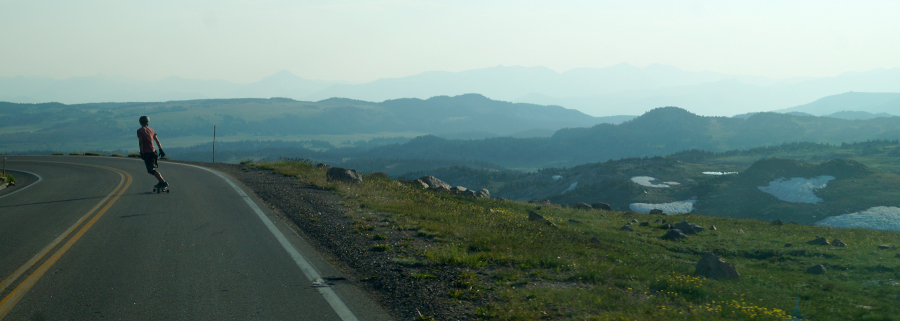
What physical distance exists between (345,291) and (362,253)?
7.33ft

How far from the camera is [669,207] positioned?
213ft

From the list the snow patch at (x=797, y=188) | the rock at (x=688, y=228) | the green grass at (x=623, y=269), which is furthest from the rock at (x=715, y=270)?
the snow patch at (x=797, y=188)

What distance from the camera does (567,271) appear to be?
872 centimetres

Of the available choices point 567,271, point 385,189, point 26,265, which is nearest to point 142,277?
point 26,265

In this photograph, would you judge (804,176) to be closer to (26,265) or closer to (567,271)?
(567,271)

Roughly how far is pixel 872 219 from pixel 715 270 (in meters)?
50.3

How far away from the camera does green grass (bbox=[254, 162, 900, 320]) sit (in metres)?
6.68

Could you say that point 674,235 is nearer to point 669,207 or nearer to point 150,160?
point 150,160

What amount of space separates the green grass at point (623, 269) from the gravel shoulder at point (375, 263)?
0.21 metres

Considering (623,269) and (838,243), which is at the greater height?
(623,269)

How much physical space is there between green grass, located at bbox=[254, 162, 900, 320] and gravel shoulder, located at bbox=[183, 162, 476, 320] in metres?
0.21

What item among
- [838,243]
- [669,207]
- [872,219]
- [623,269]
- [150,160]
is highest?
[150,160]

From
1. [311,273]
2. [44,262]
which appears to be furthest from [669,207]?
[44,262]

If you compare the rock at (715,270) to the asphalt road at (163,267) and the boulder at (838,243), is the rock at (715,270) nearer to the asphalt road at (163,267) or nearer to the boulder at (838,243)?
the asphalt road at (163,267)
